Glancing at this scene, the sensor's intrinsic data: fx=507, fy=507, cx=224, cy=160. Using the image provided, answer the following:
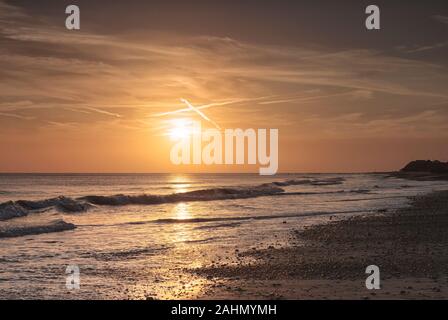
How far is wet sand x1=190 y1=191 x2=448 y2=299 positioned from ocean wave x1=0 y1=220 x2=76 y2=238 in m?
11.0

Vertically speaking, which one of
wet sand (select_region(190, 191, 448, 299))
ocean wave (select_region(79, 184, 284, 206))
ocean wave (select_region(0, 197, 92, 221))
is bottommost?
ocean wave (select_region(79, 184, 284, 206))

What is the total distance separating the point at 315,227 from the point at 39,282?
13793 millimetres

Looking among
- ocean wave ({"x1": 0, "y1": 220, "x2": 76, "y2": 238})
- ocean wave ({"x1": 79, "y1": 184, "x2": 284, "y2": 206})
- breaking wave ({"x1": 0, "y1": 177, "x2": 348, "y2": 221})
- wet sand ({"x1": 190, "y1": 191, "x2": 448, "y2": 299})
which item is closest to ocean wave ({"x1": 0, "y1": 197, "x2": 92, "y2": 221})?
breaking wave ({"x1": 0, "y1": 177, "x2": 348, "y2": 221})

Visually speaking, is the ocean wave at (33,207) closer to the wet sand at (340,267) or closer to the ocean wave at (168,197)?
the ocean wave at (168,197)

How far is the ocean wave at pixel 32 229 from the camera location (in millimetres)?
22166

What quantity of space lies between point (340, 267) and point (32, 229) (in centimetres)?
1586

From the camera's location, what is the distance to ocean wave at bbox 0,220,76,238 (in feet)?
72.7

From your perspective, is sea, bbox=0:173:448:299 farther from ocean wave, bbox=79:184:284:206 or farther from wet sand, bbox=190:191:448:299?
ocean wave, bbox=79:184:284:206

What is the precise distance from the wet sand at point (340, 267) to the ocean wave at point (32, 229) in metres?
11.0

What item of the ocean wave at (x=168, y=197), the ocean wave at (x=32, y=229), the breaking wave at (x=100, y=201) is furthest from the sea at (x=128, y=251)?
the ocean wave at (x=168, y=197)

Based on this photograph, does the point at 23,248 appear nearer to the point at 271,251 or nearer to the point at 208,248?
the point at 208,248
